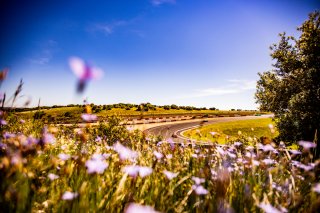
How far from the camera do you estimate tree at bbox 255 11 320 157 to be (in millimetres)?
14617

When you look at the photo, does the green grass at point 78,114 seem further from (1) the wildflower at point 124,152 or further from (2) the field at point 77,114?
(1) the wildflower at point 124,152

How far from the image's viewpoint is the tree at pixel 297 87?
48.0 feet

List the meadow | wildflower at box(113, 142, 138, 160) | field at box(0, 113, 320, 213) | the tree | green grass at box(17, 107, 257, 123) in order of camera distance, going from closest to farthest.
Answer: field at box(0, 113, 320, 213), wildflower at box(113, 142, 138, 160), the meadow, green grass at box(17, 107, 257, 123), the tree

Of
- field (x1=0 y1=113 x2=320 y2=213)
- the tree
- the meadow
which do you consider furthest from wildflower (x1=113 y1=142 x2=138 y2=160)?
the tree

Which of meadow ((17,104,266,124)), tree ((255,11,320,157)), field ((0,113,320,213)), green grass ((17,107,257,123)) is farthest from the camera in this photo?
tree ((255,11,320,157))

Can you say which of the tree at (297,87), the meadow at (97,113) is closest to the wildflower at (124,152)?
the meadow at (97,113)

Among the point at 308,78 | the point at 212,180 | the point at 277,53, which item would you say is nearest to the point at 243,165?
the point at 212,180

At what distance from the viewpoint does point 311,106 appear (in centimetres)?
1455

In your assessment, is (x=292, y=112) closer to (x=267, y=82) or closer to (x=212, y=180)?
(x=267, y=82)

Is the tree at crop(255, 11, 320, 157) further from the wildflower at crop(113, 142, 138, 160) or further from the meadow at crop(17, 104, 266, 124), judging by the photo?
Answer: the wildflower at crop(113, 142, 138, 160)

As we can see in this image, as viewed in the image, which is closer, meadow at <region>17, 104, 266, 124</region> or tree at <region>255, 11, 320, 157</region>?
meadow at <region>17, 104, 266, 124</region>

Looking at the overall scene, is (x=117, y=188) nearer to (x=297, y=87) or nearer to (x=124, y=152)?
(x=124, y=152)

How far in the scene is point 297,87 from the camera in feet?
56.3

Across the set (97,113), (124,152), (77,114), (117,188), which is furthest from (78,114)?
(97,113)
